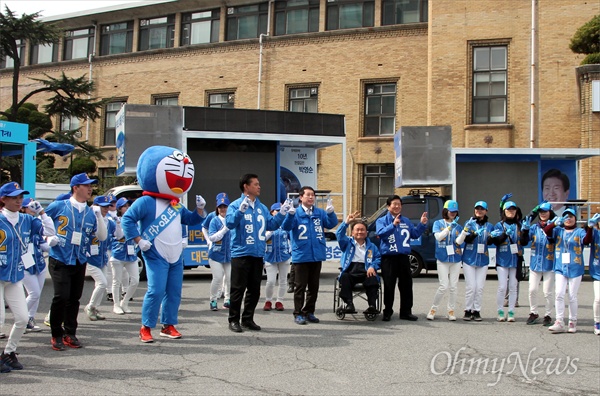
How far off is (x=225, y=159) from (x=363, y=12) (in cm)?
1612

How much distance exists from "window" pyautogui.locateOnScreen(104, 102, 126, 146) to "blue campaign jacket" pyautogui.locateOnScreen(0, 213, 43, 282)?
94.0ft

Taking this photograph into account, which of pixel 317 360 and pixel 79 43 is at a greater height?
pixel 79 43

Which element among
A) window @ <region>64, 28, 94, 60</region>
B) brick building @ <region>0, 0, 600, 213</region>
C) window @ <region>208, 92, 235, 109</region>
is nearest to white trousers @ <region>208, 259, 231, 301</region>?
brick building @ <region>0, 0, 600, 213</region>

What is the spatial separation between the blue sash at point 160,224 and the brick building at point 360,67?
63.2ft

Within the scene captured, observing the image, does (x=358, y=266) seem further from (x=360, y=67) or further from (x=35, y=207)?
(x=360, y=67)

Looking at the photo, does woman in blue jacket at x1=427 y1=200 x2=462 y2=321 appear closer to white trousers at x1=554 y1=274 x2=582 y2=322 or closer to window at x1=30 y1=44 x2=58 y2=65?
white trousers at x1=554 y1=274 x2=582 y2=322

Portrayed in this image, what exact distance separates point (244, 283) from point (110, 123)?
28451 millimetres

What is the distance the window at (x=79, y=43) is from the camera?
117 ft

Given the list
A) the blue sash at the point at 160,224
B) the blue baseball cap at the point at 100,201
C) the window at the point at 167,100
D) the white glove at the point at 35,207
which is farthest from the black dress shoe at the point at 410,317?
the window at the point at 167,100

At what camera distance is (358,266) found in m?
9.86

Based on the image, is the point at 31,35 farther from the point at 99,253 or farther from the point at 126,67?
the point at 99,253

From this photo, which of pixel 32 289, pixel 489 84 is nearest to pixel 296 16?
pixel 489 84

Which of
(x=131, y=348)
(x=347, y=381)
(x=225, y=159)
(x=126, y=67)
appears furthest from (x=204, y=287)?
(x=126, y=67)

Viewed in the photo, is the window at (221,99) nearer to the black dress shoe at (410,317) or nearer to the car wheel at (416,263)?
the car wheel at (416,263)
